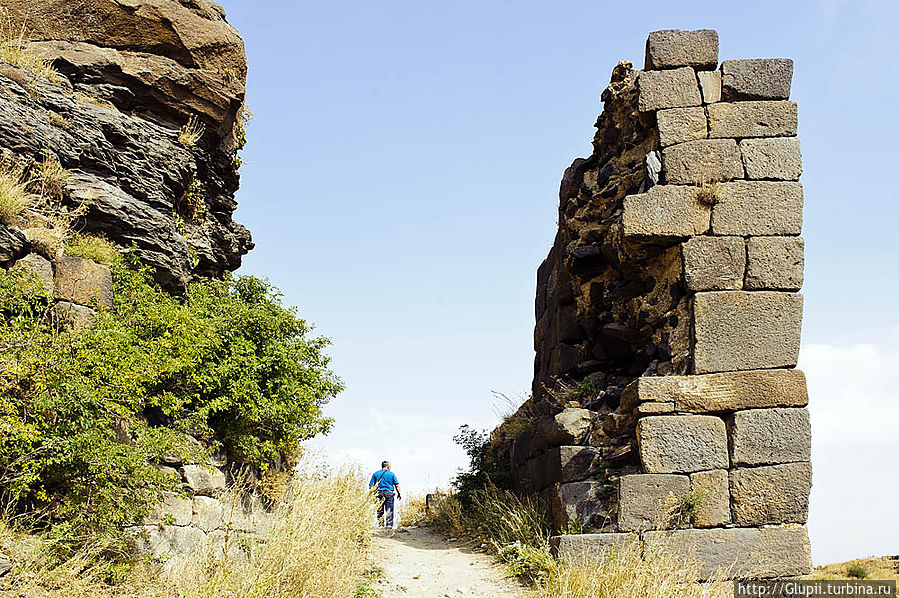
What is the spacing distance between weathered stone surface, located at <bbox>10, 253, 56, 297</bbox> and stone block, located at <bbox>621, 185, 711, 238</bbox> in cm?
593

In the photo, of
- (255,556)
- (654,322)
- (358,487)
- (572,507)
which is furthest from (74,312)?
(654,322)

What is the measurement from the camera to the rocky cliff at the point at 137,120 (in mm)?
8977

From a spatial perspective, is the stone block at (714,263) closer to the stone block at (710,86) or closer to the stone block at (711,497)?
the stone block at (710,86)

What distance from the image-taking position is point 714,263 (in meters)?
8.93

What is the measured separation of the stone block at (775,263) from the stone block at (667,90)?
1.86 metres

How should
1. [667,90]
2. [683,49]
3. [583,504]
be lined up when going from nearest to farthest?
[583,504] < [667,90] < [683,49]

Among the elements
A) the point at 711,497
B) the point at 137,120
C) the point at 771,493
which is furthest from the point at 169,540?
the point at 771,493

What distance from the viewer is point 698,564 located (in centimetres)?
794

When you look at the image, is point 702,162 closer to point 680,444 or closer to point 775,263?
point 775,263

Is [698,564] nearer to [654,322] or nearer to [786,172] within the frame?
[654,322]

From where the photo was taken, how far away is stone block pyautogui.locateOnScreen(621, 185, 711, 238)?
29.8ft

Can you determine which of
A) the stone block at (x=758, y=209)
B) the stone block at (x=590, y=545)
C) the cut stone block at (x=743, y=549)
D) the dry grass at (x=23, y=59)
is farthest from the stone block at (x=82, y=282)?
the stone block at (x=758, y=209)

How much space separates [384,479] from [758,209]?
826 centimetres

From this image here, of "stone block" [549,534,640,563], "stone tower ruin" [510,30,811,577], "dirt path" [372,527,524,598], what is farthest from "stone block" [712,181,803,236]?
"dirt path" [372,527,524,598]
